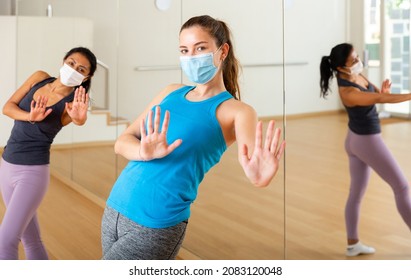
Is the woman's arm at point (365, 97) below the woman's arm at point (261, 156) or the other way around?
the other way around

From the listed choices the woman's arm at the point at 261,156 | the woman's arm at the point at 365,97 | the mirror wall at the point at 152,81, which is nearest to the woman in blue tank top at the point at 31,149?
the mirror wall at the point at 152,81

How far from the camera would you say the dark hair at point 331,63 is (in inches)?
96.1

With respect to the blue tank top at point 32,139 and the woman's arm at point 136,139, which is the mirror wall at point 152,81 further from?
the woman's arm at point 136,139

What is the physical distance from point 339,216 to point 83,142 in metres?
2.28

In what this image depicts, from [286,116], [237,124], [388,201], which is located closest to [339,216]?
[388,201]

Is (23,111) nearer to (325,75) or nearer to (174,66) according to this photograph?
(174,66)

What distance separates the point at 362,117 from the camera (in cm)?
238

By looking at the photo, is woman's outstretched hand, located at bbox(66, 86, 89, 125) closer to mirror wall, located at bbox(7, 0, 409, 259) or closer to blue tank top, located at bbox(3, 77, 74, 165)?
blue tank top, located at bbox(3, 77, 74, 165)

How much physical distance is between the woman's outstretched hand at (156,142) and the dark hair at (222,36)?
1.09ft

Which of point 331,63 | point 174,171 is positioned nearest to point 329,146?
point 331,63

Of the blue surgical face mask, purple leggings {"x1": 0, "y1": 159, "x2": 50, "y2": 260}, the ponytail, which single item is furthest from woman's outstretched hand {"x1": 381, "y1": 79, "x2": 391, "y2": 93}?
purple leggings {"x1": 0, "y1": 159, "x2": 50, "y2": 260}

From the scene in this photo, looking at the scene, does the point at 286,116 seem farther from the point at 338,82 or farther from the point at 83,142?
the point at 83,142

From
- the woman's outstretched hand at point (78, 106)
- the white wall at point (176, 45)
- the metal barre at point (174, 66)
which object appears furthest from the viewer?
the woman's outstretched hand at point (78, 106)

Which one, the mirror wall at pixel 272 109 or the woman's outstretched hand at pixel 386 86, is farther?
the mirror wall at pixel 272 109
